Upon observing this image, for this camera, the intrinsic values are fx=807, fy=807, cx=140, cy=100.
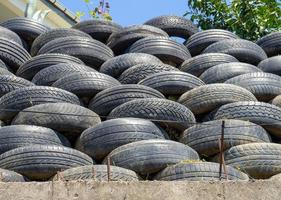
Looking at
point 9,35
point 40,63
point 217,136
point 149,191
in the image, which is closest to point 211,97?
point 217,136

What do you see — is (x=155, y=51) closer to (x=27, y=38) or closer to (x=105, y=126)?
(x=27, y=38)

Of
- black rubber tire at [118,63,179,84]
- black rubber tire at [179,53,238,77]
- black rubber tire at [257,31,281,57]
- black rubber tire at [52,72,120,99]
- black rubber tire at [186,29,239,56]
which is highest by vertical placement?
A: black rubber tire at [257,31,281,57]

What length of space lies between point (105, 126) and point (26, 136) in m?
0.76

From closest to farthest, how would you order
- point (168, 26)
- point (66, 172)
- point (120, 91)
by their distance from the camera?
point (66, 172)
point (120, 91)
point (168, 26)

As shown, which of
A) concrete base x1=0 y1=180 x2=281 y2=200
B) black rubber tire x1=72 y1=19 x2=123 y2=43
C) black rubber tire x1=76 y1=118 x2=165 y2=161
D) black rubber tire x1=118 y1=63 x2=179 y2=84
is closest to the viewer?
concrete base x1=0 y1=180 x2=281 y2=200

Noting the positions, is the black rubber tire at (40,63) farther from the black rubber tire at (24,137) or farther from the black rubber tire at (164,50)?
the black rubber tire at (24,137)

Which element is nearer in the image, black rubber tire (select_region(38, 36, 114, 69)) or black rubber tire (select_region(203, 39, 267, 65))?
black rubber tire (select_region(38, 36, 114, 69))

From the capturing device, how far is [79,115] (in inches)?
308

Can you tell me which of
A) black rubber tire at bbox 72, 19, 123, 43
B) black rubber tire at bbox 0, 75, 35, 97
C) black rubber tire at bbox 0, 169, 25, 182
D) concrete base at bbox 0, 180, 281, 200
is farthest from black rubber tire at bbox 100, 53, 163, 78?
concrete base at bbox 0, 180, 281, 200

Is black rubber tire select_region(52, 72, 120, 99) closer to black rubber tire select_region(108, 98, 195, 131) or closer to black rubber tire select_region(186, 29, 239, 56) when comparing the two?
black rubber tire select_region(108, 98, 195, 131)

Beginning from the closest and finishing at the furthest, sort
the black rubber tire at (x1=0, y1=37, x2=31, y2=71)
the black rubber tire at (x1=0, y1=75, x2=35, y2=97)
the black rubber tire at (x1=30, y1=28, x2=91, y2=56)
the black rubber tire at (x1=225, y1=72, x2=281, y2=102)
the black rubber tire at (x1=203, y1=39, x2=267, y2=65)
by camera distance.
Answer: the black rubber tire at (x1=0, y1=75, x2=35, y2=97), the black rubber tire at (x1=225, y1=72, x2=281, y2=102), the black rubber tire at (x1=0, y1=37, x2=31, y2=71), the black rubber tire at (x1=203, y1=39, x2=267, y2=65), the black rubber tire at (x1=30, y1=28, x2=91, y2=56)

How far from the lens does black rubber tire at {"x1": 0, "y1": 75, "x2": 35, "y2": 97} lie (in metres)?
9.19

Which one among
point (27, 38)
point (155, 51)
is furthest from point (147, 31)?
point (27, 38)

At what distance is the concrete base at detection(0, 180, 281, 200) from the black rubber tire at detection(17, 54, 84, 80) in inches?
192
